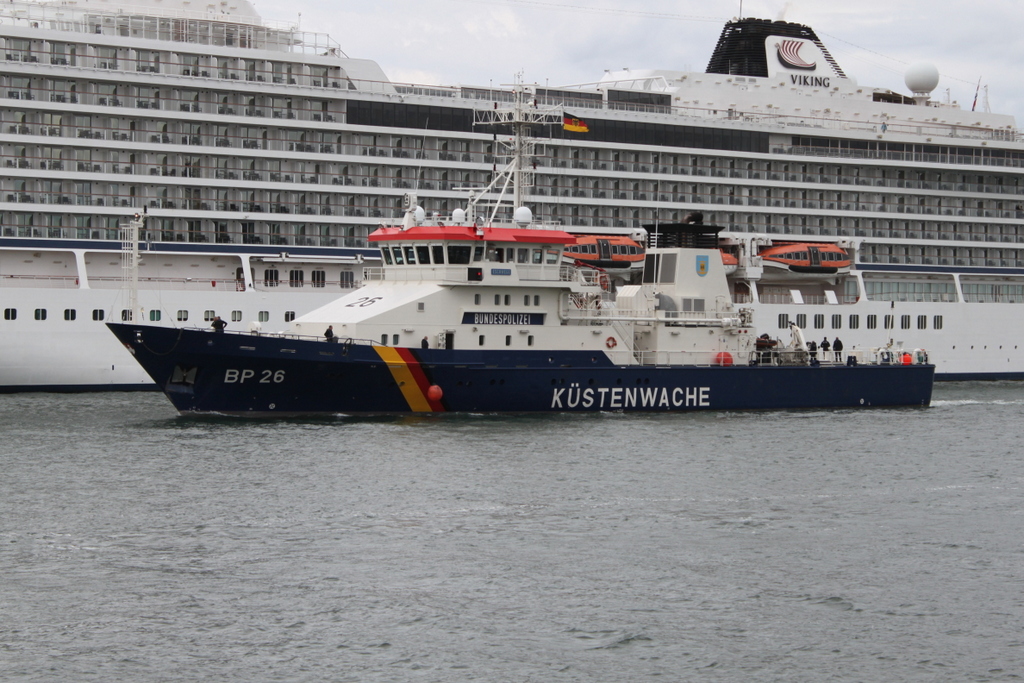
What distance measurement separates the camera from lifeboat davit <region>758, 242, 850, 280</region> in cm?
5109

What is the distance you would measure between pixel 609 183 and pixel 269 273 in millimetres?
13743

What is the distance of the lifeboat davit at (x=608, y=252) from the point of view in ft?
156

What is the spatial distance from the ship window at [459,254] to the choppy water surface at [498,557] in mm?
5564

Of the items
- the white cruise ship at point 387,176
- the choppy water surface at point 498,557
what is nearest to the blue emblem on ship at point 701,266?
the white cruise ship at point 387,176

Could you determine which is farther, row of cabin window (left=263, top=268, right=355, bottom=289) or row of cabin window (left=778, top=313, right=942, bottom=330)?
row of cabin window (left=778, top=313, right=942, bottom=330)

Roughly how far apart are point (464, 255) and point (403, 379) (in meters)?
3.72

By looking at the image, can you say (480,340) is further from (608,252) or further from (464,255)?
(608,252)

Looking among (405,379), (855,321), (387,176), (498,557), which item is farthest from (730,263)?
(498,557)

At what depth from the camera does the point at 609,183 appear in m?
50.2

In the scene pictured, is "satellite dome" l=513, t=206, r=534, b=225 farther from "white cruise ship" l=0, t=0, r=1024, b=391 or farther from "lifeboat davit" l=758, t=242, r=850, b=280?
"lifeboat davit" l=758, t=242, r=850, b=280

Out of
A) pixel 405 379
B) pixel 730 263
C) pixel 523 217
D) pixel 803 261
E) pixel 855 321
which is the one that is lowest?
pixel 405 379

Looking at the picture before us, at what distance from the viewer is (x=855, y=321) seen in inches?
2048

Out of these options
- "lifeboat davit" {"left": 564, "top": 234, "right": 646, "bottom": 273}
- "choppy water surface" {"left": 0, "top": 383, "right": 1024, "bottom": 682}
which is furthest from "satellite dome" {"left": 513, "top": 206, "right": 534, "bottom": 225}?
"lifeboat davit" {"left": 564, "top": 234, "right": 646, "bottom": 273}

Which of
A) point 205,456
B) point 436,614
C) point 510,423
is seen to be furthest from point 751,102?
point 436,614
